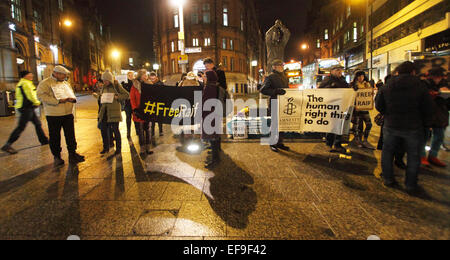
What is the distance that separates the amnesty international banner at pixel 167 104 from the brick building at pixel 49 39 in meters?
2.79

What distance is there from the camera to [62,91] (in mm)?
5051

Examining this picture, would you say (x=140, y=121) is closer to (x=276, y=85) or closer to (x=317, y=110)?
(x=276, y=85)

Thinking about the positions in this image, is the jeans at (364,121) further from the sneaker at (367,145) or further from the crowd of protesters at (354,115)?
the sneaker at (367,145)

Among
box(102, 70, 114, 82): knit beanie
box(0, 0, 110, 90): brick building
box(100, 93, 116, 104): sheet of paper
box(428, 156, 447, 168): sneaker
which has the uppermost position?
box(0, 0, 110, 90): brick building

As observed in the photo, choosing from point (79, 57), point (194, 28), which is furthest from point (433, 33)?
point (79, 57)

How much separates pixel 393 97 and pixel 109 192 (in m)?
4.29

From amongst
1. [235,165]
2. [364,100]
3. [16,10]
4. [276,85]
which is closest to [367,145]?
[364,100]

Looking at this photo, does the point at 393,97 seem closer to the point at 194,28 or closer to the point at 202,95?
the point at 202,95

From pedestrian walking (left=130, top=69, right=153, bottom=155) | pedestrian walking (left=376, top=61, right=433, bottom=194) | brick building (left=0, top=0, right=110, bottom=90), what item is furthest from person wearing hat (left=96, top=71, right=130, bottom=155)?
pedestrian walking (left=376, top=61, right=433, bottom=194)

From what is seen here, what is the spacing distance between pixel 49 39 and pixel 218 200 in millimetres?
47128

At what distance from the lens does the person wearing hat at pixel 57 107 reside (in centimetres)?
488

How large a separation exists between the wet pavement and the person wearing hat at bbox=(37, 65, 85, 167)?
1.38 feet

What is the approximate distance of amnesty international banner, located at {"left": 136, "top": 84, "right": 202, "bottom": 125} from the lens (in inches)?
207

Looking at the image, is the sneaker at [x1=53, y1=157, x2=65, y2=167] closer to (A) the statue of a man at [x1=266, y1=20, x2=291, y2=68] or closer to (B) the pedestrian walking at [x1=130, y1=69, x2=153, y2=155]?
(B) the pedestrian walking at [x1=130, y1=69, x2=153, y2=155]
